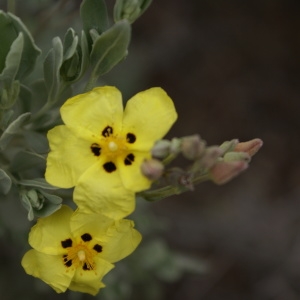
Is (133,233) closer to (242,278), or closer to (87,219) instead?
(87,219)

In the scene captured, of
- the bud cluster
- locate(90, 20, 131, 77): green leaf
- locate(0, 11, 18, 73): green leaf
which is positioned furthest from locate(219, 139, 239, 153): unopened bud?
locate(0, 11, 18, 73): green leaf

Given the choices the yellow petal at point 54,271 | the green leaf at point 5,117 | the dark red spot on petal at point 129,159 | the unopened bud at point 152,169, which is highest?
the unopened bud at point 152,169

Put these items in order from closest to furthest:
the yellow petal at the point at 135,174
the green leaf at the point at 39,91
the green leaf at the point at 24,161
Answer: the yellow petal at the point at 135,174, the green leaf at the point at 24,161, the green leaf at the point at 39,91

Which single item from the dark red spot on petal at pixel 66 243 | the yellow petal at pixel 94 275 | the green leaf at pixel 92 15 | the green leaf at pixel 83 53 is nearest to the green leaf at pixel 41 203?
the dark red spot on petal at pixel 66 243

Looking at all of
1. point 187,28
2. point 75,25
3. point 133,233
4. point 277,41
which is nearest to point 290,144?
point 277,41

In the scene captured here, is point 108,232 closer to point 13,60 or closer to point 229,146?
point 229,146

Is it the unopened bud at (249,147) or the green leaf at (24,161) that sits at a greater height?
the unopened bud at (249,147)

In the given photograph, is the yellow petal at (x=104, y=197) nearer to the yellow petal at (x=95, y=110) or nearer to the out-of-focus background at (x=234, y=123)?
the yellow petal at (x=95, y=110)
